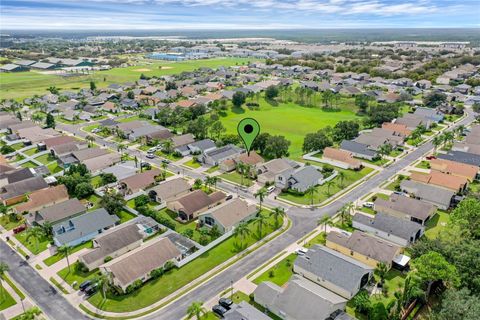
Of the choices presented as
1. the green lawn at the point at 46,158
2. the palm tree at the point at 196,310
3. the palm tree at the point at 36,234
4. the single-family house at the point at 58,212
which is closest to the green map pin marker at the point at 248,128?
the palm tree at the point at 196,310

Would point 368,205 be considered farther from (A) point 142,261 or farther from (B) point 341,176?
(A) point 142,261

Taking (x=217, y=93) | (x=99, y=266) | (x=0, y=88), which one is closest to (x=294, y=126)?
(x=217, y=93)

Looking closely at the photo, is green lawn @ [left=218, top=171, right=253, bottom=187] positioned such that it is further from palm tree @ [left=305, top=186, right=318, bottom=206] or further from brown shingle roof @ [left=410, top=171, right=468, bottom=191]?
brown shingle roof @ [left=410, top=171, right=468, bottom=191]

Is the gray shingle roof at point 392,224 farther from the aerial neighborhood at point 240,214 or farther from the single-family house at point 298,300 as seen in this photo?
the single-family house at point 298,300

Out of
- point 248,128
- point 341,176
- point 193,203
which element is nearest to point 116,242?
point 193,203

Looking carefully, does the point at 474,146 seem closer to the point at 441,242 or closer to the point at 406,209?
the point at 406,209

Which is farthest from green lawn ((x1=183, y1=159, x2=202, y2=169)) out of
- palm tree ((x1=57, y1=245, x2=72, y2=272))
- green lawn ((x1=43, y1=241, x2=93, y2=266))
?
palm tree ((x1=57, y1=245, x2=72, y2=272))
